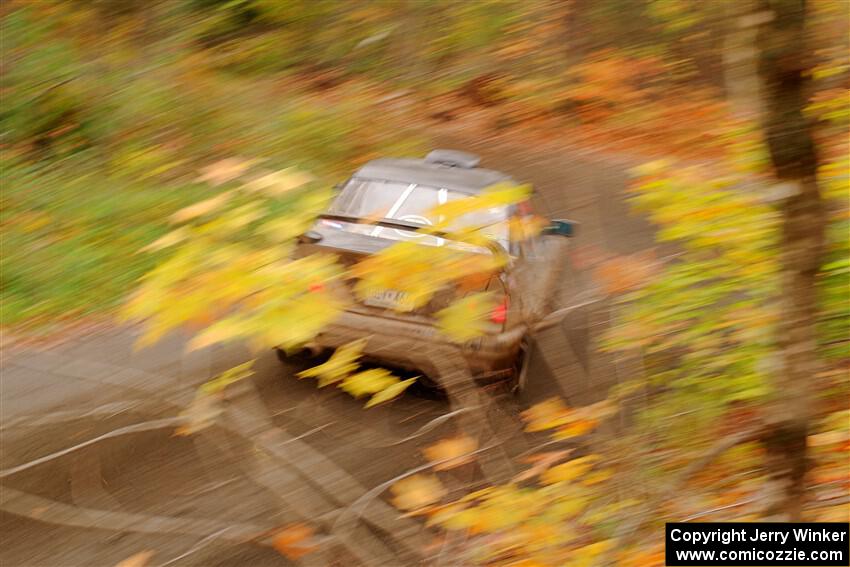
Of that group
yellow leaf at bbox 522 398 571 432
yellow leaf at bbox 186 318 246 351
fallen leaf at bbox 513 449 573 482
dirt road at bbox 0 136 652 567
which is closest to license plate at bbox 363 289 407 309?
dirt road at bbox 0 136 652 567

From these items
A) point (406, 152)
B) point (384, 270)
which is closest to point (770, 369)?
point (384, 270)

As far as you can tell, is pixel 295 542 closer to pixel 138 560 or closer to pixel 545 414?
pixel 138 560

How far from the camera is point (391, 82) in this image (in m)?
14.8

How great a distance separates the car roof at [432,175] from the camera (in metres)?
6.93

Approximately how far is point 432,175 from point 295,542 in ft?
13.4

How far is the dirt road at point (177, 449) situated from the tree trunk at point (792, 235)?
63.1 inches

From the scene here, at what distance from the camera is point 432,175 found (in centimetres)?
707

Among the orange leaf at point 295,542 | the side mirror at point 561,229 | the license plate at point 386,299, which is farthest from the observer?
the side mirror at point 561,229

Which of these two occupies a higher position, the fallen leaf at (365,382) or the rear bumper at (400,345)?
the fallen leaf at (365,382)

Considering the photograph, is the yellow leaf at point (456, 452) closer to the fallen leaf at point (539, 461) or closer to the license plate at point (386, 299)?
the fallen leaf at point (539, 461)

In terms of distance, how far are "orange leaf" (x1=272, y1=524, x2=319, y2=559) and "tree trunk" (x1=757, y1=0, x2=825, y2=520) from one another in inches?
75.9

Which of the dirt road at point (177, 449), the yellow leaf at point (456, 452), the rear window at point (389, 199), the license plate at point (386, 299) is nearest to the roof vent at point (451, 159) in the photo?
the rear window at point (389, 199)

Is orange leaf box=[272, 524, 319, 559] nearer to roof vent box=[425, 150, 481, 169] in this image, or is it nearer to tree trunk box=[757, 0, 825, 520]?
tree trunk box=[757, 0, 825, 520]

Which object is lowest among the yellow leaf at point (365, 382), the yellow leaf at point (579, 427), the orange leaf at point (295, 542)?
the yellow leaf at point (579, 427)
